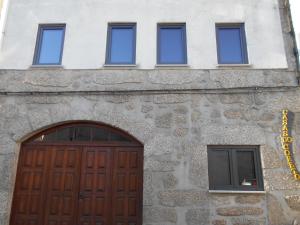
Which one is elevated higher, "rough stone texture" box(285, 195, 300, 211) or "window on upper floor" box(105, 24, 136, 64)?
"window on upper floor" box(105, 24, 136, 64)

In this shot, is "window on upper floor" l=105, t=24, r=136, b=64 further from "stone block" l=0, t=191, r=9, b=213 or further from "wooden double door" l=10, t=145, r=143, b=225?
"stone block" l=0, t=191, r=9, b=213

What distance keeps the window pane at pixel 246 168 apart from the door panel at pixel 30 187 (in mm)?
4360

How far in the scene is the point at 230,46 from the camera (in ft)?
24.4

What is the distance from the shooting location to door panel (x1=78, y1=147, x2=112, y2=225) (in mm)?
6516

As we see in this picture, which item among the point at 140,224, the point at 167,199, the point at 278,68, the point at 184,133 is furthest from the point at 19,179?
the point at 278,68

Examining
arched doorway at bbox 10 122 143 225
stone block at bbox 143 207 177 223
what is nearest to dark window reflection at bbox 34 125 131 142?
arched doorway at bbox 10 122 143 225

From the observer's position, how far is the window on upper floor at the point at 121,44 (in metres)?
7.42

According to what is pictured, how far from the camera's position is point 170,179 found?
6461 mm

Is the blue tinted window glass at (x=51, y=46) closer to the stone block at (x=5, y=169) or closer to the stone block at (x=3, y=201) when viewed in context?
the stone block at (x=5, y=169)

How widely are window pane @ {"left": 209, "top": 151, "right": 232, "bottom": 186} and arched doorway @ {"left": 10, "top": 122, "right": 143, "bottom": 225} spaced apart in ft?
5.16

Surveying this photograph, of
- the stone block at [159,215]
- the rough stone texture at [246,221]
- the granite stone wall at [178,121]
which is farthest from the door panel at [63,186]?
the rough stone texture at [246,221]

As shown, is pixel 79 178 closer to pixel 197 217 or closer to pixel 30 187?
pixel 30 187

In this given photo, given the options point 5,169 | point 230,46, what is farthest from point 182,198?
point 5,169

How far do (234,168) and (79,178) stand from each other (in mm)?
3437
